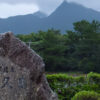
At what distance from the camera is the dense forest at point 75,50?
18275 mm

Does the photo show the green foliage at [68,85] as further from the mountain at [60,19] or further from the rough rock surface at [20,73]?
the mountain at [60,19]

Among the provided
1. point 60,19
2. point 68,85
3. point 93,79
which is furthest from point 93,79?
point 60,19

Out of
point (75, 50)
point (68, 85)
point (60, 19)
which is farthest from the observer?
point (60, 19)

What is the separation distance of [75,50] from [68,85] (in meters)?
12.6

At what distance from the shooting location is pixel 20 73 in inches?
144

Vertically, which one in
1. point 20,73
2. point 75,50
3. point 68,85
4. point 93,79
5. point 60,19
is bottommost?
point 68,85

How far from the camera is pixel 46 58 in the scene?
59.6 ft

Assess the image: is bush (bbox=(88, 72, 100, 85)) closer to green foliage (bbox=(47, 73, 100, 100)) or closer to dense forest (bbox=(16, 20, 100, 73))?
green foliage (bbox=(47, 73, 100, 100))

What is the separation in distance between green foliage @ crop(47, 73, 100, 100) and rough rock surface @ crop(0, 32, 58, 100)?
355cm

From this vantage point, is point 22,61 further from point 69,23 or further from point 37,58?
point 69,23

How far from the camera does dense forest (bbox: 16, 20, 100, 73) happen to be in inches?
719

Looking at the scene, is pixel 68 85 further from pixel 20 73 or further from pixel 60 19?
pixel 60 19

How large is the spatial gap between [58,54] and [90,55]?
6.66ft

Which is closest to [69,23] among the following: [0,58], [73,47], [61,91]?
[73,47]
